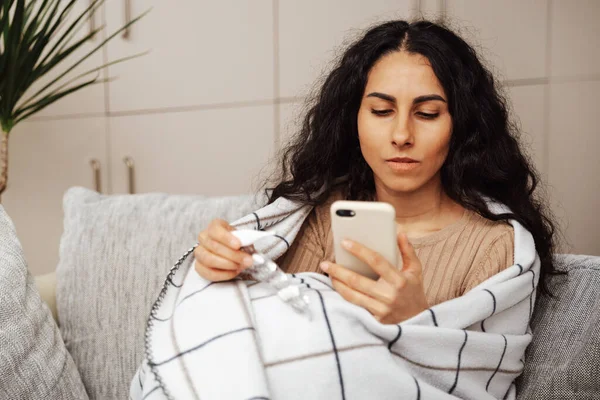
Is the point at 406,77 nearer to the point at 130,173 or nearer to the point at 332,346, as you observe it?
the point at 332,346

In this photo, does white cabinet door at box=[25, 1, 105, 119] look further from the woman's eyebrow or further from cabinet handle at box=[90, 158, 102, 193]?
the woman's eyebrow

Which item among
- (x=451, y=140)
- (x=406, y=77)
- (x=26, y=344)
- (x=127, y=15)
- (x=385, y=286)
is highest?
(x=127, y=15)

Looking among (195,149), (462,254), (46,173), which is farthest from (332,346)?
(46,173)

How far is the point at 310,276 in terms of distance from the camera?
1095mm

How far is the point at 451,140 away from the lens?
119 cm

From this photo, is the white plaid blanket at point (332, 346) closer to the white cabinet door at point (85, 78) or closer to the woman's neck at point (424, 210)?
the woman's neck at point (424, 210)

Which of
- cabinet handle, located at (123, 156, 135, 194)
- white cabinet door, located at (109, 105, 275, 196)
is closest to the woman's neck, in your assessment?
white cabinet door, located at (109, 105, 275, 196)

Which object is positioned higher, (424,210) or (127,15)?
(127,15)

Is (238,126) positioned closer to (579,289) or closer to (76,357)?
(76,357)

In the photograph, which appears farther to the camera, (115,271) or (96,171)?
(96,171)

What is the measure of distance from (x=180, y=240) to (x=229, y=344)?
507mm

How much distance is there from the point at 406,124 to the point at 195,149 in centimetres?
137

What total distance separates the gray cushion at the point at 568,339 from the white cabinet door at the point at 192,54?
1.29m

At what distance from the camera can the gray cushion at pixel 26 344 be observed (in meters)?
1.06
